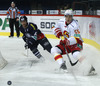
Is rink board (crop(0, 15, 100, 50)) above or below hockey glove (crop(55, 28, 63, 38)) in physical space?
below

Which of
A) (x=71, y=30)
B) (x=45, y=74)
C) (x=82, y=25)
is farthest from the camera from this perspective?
(x=82, y=25)

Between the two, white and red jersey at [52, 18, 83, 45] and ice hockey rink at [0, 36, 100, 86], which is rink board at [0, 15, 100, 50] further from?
white and red jersey at [52, 18, 83, 45]

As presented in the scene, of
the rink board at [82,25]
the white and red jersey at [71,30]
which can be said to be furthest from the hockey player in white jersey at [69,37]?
the rink board at [82,25]

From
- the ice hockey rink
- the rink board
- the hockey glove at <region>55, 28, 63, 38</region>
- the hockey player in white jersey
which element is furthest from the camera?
the rink board

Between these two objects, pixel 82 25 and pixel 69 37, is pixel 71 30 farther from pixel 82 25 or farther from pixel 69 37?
pixel 82 25

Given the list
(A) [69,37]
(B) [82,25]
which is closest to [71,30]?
(A) [69,37]

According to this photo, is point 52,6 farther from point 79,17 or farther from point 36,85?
point 36,85

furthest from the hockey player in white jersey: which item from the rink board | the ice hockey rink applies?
the rink board

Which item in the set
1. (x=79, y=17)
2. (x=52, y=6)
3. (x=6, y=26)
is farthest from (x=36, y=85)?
(x=52, y=6)

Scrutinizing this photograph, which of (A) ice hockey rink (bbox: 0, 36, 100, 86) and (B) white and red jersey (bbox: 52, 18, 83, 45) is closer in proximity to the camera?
(A) ice hockey rink (bbox: 0, 36, 100, 86)

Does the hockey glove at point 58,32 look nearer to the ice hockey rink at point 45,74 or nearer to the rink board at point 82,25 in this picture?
the ice hockey rink at point 45,74

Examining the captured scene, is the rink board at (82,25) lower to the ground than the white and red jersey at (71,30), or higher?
lower

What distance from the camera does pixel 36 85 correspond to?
15.0 ft

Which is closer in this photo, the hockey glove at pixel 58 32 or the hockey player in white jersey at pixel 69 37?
the hockey player in white jersey at pixel 69 37
